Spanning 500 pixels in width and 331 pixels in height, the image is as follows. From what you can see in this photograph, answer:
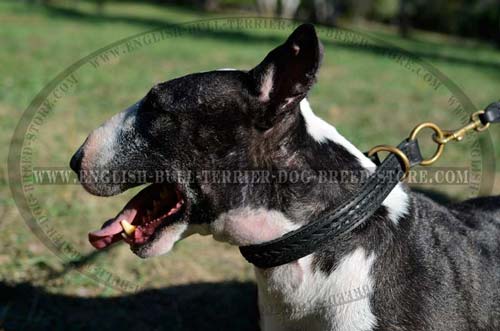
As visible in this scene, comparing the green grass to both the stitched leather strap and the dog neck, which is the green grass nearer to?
the dog neck

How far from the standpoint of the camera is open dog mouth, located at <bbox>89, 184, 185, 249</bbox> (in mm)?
2330

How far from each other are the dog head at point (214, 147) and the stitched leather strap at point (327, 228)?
0.21 ft

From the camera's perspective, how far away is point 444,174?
20.0 ft

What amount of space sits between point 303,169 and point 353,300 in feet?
1.70

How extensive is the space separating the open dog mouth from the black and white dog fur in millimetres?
31

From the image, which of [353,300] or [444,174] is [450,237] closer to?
[353,300]

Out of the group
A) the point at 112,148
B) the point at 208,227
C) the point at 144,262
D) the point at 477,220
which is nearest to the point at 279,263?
the point at 208,227

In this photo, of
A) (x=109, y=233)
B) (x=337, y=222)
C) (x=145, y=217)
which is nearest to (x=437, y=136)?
(x=337, y=222)

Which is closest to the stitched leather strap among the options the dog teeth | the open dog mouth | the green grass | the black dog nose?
the open dog mouth

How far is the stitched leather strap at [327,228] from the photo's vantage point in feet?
7.05

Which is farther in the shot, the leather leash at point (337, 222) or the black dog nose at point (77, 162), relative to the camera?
the black dog nose at point (77, 162)

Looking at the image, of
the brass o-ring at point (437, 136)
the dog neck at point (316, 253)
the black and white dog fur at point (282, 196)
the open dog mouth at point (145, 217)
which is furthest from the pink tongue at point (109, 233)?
the brass o-ring at point (437, 136)

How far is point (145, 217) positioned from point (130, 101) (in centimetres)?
633

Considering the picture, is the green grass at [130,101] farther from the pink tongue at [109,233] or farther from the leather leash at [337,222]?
the leather leash at [337,222]
